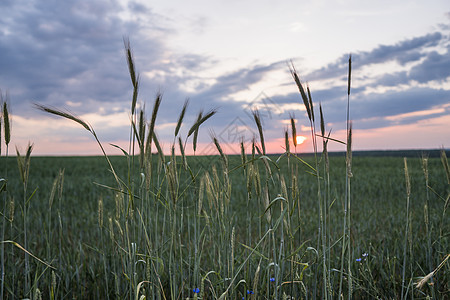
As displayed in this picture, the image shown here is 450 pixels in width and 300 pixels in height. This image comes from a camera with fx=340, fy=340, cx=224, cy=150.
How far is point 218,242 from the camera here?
243 centimetres

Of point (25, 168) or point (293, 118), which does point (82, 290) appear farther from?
point (293, 118)

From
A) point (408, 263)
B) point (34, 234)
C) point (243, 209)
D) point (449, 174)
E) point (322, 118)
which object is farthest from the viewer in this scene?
point (243, 209)

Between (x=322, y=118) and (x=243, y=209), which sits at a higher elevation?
(x=322, y=118)

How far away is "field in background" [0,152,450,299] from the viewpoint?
207cm

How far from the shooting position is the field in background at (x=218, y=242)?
2068 mm

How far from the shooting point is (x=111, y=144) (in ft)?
6.30

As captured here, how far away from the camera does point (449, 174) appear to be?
2.17m

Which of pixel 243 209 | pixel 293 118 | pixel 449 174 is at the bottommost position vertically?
pixel 243 209

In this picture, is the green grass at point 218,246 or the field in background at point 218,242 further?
the field in background at point 218,242

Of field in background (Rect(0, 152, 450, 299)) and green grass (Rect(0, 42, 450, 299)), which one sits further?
field in background (Rect(0, 152, 450, 299))

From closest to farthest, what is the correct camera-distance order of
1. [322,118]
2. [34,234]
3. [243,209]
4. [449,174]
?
1. [322,118]
2. [449,174]
3. [34,234]
4. [243,209]

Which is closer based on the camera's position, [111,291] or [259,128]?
[259,128]

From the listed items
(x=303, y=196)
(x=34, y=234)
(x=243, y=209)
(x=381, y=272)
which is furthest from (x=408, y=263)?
(x=303, y=196)

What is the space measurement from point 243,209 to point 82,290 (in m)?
4.73
